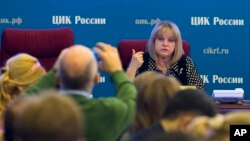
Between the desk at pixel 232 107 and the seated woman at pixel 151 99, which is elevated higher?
the seated woman at pixel 151 99

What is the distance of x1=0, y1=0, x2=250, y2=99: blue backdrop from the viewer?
21.7 feet

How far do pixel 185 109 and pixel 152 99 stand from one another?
355 mm

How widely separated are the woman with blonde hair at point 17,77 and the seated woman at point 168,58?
1773mm

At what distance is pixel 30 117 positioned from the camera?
1.77 meters

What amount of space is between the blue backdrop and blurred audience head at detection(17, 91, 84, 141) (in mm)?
4849

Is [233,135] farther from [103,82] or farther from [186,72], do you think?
[103,82]

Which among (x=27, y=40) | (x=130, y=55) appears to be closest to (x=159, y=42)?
(x=130, y=55)

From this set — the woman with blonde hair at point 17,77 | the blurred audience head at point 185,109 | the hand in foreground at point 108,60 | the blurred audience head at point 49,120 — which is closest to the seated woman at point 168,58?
the woman with blonde hair at point 17,77

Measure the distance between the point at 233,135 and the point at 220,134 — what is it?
17 cm

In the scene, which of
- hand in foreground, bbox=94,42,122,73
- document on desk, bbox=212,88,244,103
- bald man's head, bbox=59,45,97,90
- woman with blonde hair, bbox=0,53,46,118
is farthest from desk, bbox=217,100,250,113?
bald man's head, bbox=59,45,97,90

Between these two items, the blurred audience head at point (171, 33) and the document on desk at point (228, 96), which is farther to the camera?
the blurred audience head at point (171, 33)

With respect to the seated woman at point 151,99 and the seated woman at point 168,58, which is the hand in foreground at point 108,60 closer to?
the seated woman at point 151,99

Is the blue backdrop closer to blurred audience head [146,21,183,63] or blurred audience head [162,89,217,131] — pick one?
blurred audience head [146,21,183,63]

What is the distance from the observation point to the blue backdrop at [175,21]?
6.61 meters
